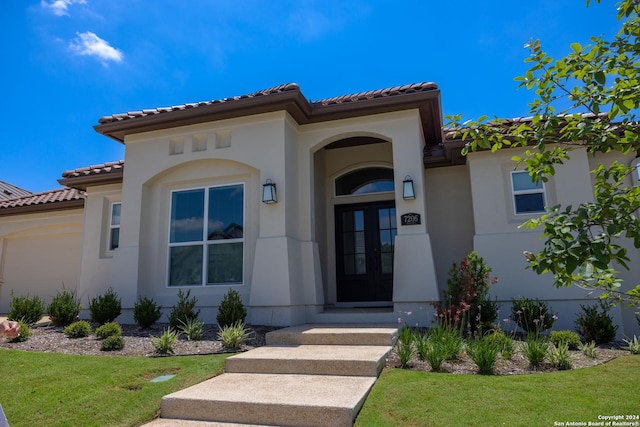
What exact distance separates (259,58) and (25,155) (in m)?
11.9

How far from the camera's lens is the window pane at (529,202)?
925 centimetres

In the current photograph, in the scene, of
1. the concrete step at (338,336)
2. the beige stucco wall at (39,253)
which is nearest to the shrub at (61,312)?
the concrete step at (338,336)

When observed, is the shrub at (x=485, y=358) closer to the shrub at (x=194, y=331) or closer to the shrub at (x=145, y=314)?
the shrub at (x=194, y=331)

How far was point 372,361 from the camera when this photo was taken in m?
5.39

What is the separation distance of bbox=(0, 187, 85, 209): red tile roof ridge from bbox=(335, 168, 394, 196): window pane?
26.4 ft

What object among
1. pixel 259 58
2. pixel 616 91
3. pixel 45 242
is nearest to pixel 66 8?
pixel 259 58

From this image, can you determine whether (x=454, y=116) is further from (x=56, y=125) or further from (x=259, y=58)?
(x=56, y=125)

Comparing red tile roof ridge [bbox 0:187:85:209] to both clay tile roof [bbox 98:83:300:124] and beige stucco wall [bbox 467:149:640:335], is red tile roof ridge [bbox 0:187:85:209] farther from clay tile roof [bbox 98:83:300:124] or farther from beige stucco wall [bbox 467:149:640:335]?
beige stucco wall [bbox 467:149:640:335]

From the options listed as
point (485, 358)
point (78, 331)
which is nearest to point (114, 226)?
point (78, 331)

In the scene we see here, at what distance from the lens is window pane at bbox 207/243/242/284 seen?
9.33 meters

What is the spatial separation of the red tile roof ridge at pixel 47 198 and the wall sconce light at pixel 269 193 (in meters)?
7.40

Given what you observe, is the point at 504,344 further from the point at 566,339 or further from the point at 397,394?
the point at 397,394

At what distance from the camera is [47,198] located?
14.0 metres

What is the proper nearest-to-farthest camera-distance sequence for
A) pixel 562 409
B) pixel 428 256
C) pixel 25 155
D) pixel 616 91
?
pixel 616 91, pixel 562 409, pixel 428 256, pixel 25 155
